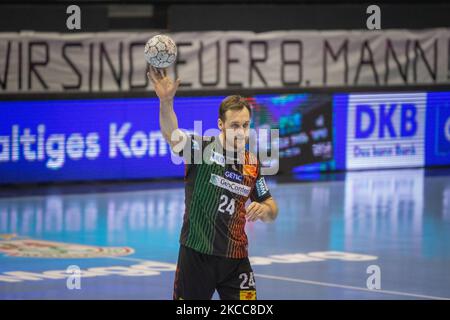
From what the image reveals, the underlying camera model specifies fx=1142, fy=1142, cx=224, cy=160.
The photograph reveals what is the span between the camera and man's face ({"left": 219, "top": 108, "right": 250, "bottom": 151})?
293 inches

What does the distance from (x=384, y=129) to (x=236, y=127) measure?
50.1 feet

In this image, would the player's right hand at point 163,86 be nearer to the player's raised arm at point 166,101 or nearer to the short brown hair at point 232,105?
the player's raised arm at point 166,101

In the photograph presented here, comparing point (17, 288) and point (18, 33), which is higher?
point (18, 33)

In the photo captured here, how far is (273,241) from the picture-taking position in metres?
15.2

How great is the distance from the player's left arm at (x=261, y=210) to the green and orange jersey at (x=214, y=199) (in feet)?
0.49

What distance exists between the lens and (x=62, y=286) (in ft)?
40.3

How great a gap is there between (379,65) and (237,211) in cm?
1542

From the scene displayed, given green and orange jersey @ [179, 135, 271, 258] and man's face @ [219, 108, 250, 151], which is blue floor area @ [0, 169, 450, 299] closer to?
green and orange jersey @ [179, 135, 271, 258]

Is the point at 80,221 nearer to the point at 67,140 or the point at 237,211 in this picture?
the point at 67,140

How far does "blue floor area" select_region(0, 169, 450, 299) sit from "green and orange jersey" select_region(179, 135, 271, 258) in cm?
427

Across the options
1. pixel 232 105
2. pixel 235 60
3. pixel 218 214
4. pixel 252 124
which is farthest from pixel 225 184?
pixel 235 60

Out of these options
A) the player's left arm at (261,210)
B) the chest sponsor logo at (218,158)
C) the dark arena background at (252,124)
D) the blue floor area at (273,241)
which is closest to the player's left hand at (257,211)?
the player's left arm at (261,210)

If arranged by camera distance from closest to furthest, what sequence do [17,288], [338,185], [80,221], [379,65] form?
1. [17,288]
2. [80,221]
3. [338,185]
4. [379,65]

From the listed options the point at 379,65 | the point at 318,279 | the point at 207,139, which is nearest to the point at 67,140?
the point at 379,65
